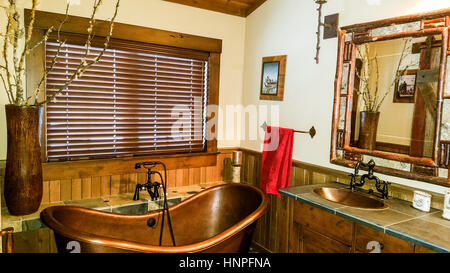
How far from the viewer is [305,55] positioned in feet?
9.42

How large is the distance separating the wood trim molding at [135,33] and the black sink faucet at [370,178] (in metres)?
1.74

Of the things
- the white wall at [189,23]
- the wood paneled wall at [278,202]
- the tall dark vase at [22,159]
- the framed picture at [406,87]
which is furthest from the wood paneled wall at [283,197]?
the tall dark vase at [22,159]

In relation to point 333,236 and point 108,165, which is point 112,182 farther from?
point 333,236

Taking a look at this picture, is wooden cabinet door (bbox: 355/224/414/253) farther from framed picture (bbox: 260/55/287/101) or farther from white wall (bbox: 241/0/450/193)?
framed picture (bbox: 260/55/287/101)

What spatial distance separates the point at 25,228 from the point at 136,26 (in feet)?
5.65

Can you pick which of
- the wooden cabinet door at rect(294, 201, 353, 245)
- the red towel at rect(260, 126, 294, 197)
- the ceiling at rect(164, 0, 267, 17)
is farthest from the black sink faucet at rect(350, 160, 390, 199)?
the ceiling at rect(164, 0, 267, 17)

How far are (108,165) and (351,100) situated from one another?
1976 millimetres

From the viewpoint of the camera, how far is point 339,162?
2578mm

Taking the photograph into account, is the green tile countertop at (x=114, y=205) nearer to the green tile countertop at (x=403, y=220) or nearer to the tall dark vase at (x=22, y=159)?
the tall dark vase at (x=22, y=159)

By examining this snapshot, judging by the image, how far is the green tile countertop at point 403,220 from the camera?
159 centimetres

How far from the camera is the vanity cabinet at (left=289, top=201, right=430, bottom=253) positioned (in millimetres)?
1770

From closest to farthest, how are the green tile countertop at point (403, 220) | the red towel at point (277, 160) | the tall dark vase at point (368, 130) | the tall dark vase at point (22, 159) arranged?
the green tile countertop at point (403, 220), the tall dark vase at point (22, 159), the tall dark vase at point (368, 130), the red towel at point (277, 160)
